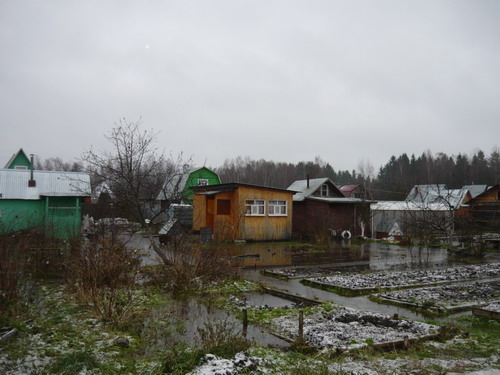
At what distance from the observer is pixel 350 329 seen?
6.89 metres

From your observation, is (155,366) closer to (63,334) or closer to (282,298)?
(63,334)

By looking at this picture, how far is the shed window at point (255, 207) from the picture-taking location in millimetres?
24253

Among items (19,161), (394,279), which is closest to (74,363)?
(394,279)

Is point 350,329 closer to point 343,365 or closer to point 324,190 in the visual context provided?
point 343,365

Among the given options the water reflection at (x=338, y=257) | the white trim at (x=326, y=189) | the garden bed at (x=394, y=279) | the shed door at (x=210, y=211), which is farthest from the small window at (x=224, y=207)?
the garden bed at (x=394, y=279)

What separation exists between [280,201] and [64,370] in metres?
21.5

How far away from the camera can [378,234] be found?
94.7 ft

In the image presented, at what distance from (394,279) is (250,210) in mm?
13065

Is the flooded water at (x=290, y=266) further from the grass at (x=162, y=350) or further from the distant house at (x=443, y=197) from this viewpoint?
the distant house at (x=443, y=197)

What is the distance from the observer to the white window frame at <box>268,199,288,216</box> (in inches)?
997

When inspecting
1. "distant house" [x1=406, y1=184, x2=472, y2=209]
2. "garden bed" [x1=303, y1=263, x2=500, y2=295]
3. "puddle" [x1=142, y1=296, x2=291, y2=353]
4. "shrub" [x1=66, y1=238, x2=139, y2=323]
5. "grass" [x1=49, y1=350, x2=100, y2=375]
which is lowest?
"puddle" [x1=142, y1=296, x2=291, y2=353]

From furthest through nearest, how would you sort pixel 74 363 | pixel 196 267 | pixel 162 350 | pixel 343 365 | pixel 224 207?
pixel 224 207 → pixel 196 267 → pixel 162 350 → pixel 343 365 → pixel 74 363

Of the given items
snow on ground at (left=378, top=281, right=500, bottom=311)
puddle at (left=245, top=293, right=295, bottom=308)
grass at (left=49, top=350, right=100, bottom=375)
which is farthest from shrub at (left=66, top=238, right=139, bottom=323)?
snow on ground at (left=378, top=281, right=500, bottom=311)

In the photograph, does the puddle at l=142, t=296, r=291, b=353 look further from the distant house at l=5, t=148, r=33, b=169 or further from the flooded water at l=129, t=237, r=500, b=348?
the distant house at l=5, t=148, r=33, b=169
